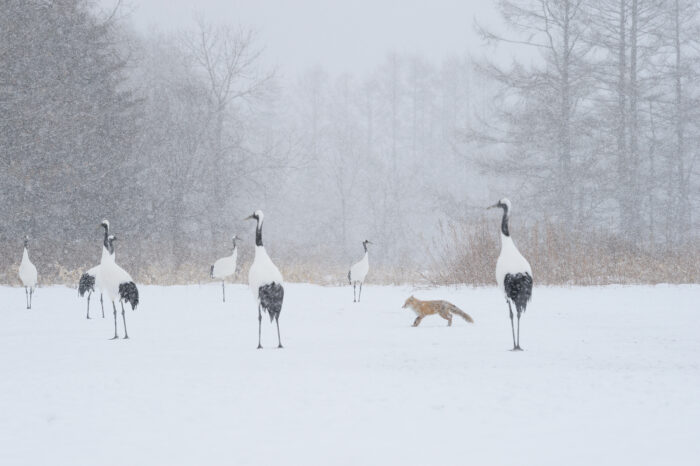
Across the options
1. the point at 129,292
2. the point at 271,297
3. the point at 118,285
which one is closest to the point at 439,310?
the point at 271,297

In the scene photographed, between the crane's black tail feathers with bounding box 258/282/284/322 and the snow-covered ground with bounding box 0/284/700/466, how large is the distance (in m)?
0.63

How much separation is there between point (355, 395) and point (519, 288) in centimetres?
365

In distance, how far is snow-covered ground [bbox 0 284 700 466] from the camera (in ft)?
16.3

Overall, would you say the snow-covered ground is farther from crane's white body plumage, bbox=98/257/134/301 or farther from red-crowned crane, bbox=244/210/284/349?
crane's white body plumage, bbox=98/257/134/301

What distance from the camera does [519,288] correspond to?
9148mm

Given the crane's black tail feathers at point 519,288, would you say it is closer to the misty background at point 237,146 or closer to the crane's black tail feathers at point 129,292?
the crane's black tail feathers at point 129,292

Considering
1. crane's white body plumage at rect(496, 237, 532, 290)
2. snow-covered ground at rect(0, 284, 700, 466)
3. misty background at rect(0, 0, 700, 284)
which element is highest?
misty background at rect(0, 0, 700, 284)

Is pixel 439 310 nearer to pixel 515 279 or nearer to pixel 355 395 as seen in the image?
pixel 515 279

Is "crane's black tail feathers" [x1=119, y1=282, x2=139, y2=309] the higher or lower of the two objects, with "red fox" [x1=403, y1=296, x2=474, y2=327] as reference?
higher

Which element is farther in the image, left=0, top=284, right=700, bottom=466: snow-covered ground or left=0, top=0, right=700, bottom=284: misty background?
left=0, top=0, right=700, bottom=284: misty background

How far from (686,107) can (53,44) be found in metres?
26.4

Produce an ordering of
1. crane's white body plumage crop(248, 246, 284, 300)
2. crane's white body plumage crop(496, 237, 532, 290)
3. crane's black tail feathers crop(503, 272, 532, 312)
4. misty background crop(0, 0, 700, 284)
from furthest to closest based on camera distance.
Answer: misty background crop(0, 0, 700, 284) → crane's white body plumage crop(248, 246, 284, 300) → crane's white body plumage crop(496, 237, 532, 290) → crane's black tail feathers crop(503, 272, 532, 312)

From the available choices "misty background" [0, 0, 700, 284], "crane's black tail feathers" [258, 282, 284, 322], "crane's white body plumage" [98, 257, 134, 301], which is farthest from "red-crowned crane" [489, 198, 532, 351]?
"misty background" [0, 0, 700, 284]

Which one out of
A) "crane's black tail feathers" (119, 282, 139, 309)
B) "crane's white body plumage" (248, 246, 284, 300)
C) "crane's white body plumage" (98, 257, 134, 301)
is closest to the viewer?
"crane's white body plumage" (248, 246, 284, 300)
